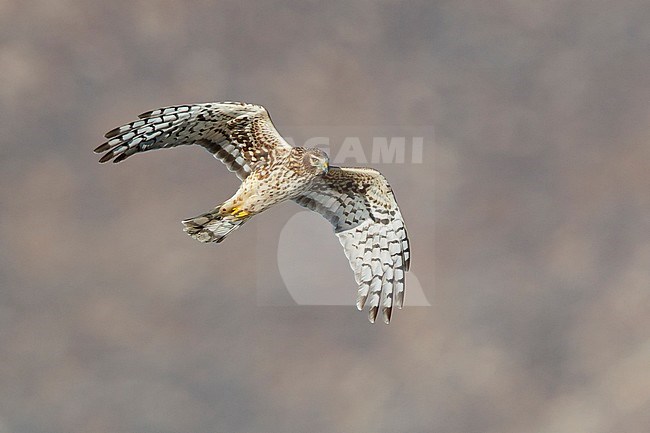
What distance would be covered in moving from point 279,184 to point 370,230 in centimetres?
84

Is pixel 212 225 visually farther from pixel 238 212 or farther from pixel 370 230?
pixel 370 230

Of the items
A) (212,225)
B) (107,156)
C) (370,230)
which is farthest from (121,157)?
(370,230)

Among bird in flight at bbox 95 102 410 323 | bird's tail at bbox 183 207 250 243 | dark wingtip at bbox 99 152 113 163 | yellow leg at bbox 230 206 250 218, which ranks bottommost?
dark wingtip at bbox 99 152 113 163

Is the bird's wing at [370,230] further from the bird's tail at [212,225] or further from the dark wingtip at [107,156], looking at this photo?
the dark wingtip at [107,156]

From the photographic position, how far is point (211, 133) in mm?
6094

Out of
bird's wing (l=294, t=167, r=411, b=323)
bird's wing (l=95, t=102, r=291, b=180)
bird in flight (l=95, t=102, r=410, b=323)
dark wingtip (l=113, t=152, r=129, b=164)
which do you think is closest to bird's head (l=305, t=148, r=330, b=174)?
bird in flight (l=95, t=102, r=410, b=323)

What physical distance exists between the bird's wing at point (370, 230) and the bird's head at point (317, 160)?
17.4 inches

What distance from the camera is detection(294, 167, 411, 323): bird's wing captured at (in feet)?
21.2

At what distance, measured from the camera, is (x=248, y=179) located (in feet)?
20.1

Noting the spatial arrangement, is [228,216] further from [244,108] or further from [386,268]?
[386,268]

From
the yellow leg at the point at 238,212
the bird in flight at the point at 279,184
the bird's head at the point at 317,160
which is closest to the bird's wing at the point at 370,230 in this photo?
the bird in flight at the point at 279,184

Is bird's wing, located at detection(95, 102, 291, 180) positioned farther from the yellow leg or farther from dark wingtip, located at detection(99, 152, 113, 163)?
the yellow leg

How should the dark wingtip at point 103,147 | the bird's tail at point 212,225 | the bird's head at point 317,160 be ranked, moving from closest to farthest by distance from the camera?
1. the dark wingtip at point 103,147
2. the bird's head at point 317,160
3. the bird's tail at point 212,225

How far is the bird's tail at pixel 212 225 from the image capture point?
20.0ft
